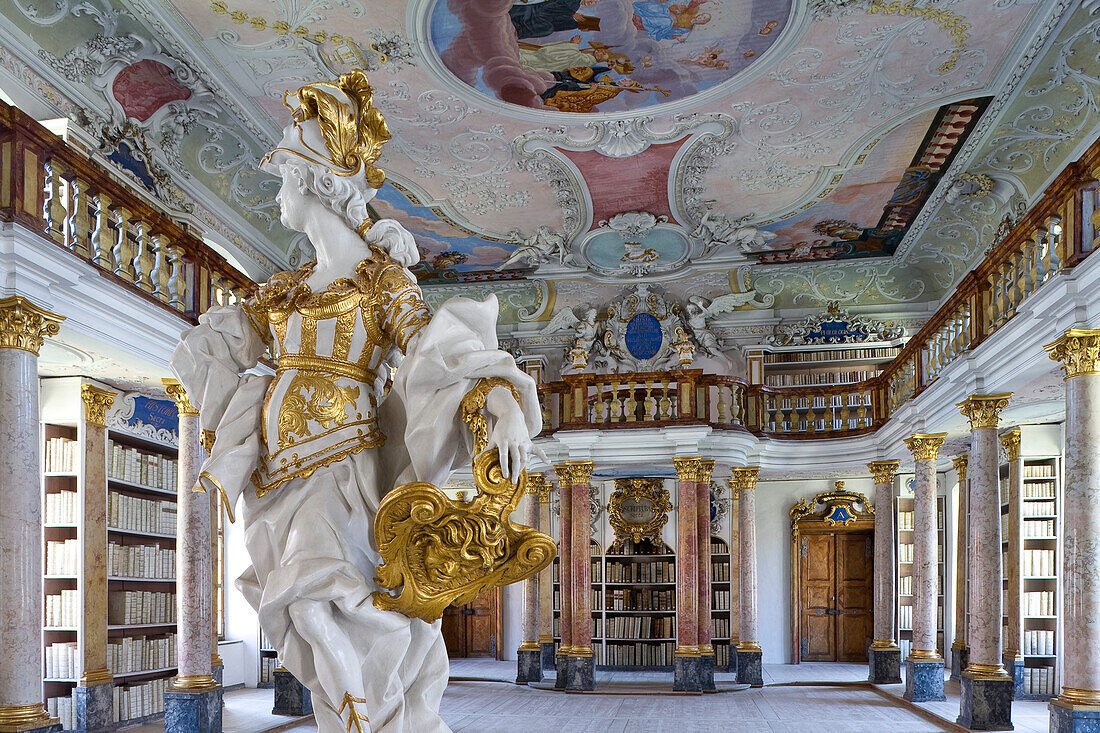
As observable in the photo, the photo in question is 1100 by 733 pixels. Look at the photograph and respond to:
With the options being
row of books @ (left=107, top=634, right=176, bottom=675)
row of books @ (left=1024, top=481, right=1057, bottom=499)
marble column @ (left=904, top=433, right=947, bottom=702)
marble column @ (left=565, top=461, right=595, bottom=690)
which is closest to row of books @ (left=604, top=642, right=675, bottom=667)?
marble column @ (left=565, top=461, right=595, bottom=690)

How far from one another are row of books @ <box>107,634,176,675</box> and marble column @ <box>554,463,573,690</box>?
16.8 feet

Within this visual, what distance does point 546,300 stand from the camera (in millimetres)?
16375

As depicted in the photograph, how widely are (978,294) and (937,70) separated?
2.18m

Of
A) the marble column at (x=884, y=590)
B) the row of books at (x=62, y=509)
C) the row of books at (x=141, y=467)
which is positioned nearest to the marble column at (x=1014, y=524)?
the marble column at (x=884, y=590)

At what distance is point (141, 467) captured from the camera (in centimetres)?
1053

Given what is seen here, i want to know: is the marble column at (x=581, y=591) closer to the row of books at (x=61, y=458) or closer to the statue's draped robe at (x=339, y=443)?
the row of books at (x=61, y=458)

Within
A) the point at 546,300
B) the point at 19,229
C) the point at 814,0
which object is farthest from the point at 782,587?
the point at 19,229

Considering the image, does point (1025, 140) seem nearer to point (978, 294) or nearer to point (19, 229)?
point (978, 294)

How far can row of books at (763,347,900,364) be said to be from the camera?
1575 centimetres

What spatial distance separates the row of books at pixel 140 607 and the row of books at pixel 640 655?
771cm

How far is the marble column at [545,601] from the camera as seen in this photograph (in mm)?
14500

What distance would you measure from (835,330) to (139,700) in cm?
1121

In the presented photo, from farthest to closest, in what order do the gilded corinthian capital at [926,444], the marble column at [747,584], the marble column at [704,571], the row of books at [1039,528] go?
the marble column at [747,584] < the marble column at [704,571] < the row of books at [1039,528] < the gilded corinthian capital at [926,444]

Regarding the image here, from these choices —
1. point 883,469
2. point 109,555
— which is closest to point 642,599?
point 883,469
